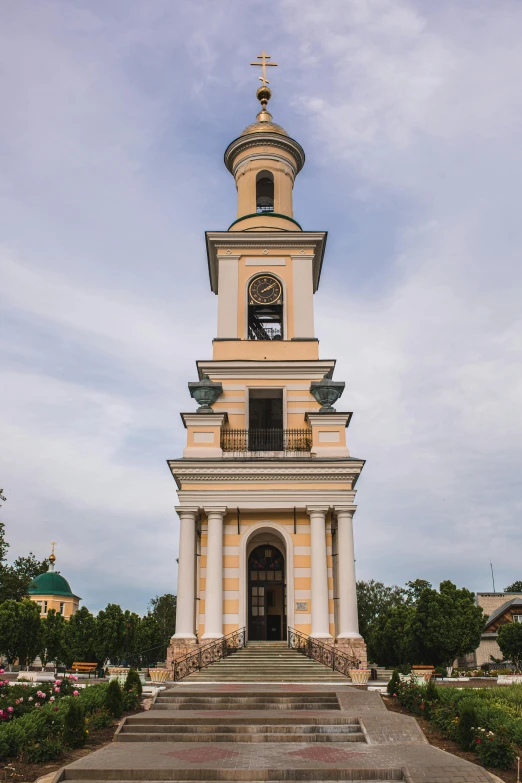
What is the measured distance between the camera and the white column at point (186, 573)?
2342 centimetres

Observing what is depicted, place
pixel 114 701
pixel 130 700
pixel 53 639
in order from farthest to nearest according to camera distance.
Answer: pixel 53 639 < pixel 130 700 < pixel 114 701

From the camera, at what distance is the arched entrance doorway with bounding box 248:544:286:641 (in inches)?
1003

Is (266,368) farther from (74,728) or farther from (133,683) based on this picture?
(74,728)

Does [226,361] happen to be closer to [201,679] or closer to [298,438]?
[298,438]

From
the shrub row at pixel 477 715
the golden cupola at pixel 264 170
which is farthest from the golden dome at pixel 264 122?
the shrub row at pixel 477 715

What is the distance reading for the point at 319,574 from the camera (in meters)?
23.9

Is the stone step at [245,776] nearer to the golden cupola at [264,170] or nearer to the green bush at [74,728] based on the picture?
the green bush at [74,728]

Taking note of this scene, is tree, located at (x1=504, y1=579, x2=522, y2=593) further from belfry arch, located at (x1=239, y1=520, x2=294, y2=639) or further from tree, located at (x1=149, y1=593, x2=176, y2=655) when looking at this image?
belfry arch, located at (x1=239, y1=520, x2=294, y2=639)

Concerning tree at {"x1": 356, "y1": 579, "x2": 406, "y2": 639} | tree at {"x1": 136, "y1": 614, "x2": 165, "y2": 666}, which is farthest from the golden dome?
tree at {"x1": 356, "y1": 579, "x2": 406, "y2": 639}

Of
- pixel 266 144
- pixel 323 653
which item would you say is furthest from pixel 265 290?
pixel 323 653

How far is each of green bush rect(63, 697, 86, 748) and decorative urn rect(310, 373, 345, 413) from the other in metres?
16.4

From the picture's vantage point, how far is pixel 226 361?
2797 cm

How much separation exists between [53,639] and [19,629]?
13.6 feet

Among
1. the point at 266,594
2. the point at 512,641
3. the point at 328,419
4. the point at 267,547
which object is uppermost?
the point at 328,419
